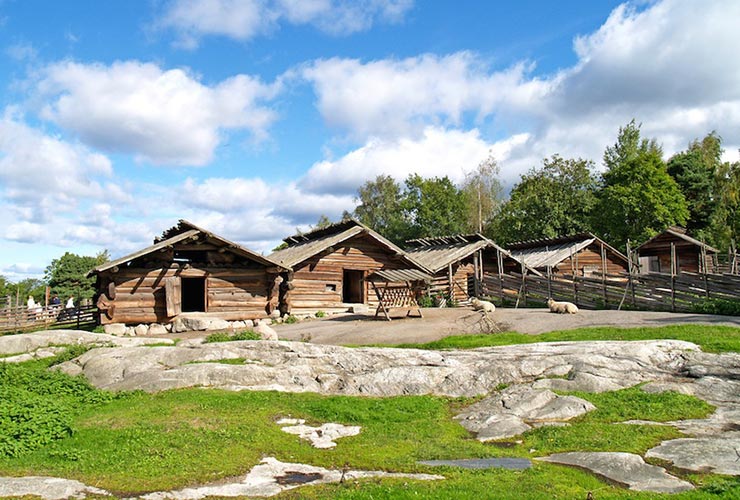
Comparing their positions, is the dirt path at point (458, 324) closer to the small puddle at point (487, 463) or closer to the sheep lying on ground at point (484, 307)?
the sheep lying on ground at point (484, 307)

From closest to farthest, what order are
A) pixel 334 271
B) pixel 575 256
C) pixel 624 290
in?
pixel 624 290 < pixel 334 271 < pixel 575 256

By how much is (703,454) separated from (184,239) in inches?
901

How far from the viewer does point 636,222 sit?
52.0 m

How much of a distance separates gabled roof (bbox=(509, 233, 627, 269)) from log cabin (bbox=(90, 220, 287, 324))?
19.1 meters

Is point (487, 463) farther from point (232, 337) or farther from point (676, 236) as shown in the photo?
point (676, 236)

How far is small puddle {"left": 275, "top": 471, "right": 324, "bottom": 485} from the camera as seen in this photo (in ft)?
24.6

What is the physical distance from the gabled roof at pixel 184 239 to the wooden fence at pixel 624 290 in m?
13.8

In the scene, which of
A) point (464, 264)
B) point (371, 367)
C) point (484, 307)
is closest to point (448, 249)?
point (464, 264)

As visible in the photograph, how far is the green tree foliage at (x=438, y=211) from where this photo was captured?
63.2 metres

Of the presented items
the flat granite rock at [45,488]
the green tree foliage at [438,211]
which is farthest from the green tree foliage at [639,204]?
the flat granite rock at [45,488]

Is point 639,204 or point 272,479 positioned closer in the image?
point 272,479

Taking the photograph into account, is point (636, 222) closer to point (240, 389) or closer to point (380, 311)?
point (380, 311)

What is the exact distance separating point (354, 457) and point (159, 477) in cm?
278

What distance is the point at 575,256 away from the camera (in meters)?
41.5
